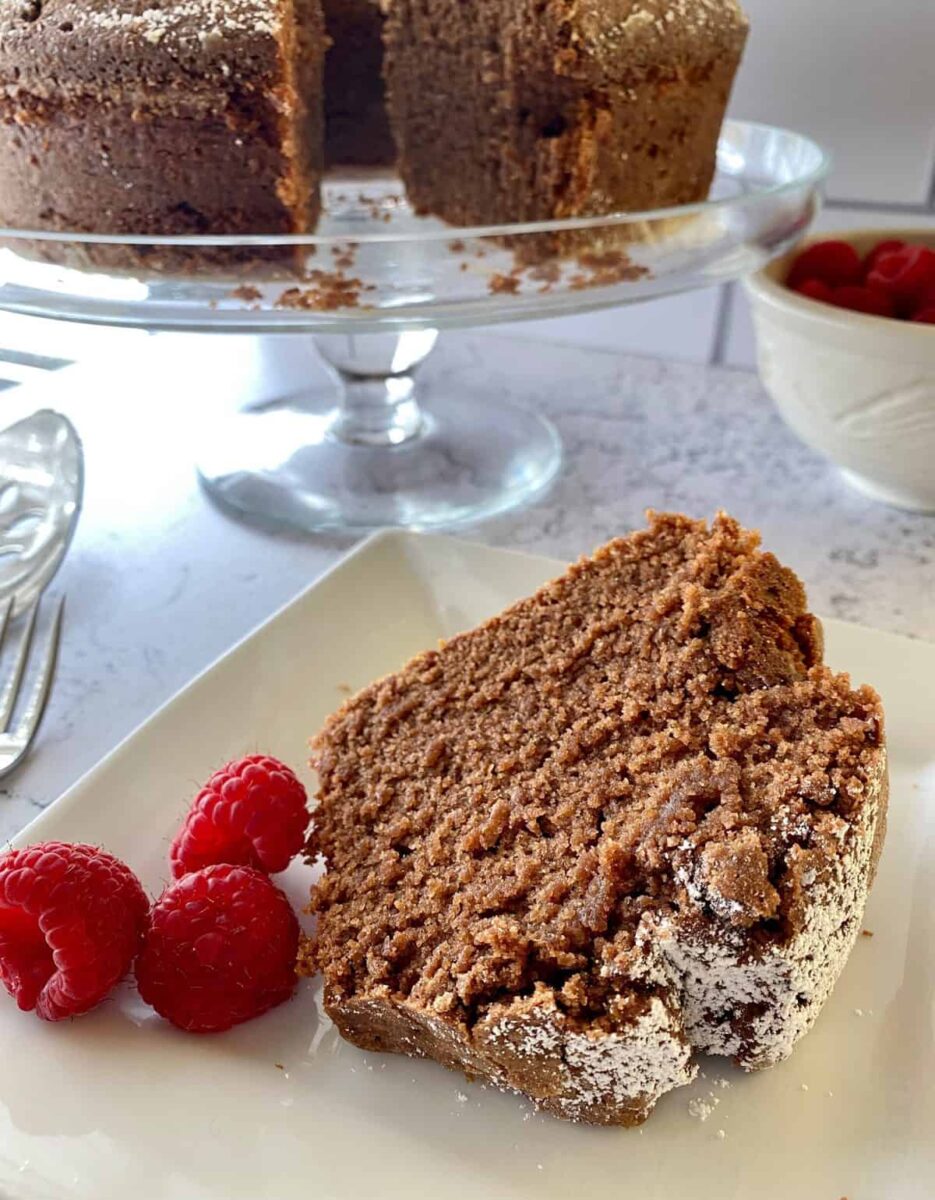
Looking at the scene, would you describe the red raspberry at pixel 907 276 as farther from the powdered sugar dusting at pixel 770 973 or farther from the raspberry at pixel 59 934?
the raspberry at pixel 59 934

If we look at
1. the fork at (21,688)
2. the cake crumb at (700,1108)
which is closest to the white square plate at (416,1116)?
the cake crumb at (700,1108)

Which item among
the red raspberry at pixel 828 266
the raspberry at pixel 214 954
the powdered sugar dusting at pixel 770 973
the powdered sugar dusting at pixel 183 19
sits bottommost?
the raspberry at pixel 214 954

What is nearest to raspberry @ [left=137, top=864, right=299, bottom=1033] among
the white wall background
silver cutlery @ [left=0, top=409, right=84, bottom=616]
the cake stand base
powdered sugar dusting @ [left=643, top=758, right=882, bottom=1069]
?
powdered sugar dusting @ [left=643, top=758, right=882, bottom=1069]

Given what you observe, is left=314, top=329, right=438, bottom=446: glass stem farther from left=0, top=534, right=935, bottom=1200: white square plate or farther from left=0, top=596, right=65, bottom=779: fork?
left=0, top=534, right=935, bottom=1200: white square plate

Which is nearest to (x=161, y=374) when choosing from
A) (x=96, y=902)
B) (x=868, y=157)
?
(x=868, y=157)

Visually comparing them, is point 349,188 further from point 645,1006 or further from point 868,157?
point 645,1006

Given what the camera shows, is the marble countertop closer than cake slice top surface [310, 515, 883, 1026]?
No
